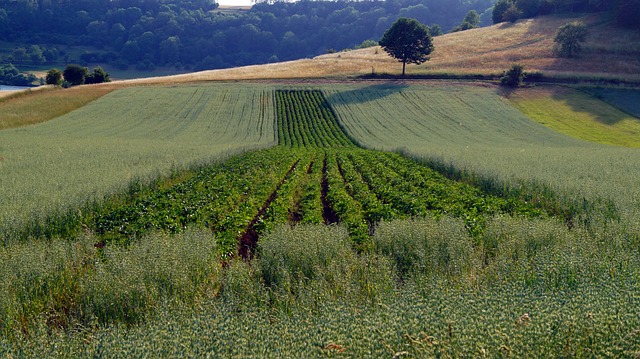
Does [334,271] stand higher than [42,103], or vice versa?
[42,103]

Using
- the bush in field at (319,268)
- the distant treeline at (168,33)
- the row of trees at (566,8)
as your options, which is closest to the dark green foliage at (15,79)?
the distant treeline at (168,33)

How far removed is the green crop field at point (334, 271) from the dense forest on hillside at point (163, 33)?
121 m

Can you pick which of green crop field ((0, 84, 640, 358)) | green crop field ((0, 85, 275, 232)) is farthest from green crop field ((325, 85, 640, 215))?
green crop field ((0, 85, 275, 232))

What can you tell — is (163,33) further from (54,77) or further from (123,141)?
(123,141)

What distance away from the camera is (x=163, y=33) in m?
169

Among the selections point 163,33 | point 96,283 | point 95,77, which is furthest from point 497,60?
point 163,33

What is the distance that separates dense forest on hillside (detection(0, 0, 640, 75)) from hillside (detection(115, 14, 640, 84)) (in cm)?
4040

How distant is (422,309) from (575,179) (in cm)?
1568

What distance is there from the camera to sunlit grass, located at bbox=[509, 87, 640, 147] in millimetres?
47188

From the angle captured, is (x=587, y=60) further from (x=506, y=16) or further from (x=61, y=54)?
(x=61, y=54)

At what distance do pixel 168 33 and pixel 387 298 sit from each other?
17970cm

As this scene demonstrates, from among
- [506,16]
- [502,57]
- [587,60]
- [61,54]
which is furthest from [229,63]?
[587,60]

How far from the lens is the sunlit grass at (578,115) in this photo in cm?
4719

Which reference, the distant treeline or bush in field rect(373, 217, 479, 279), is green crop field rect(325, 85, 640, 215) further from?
the distant treeline
